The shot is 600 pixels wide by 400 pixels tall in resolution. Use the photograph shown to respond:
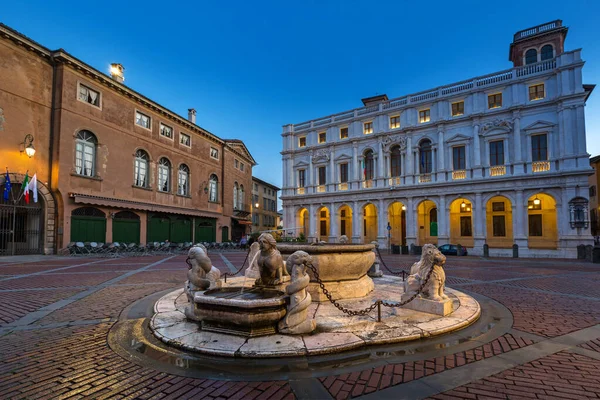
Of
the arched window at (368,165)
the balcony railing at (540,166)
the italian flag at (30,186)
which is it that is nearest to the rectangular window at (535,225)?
the balcony railing at (540,166)

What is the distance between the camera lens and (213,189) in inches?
1313

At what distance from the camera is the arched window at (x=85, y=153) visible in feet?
64.3

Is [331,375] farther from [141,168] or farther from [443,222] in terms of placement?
[443,222]

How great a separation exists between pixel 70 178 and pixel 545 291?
944 inches

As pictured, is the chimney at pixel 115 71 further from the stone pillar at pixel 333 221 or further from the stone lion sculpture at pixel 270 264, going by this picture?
the stone lion sculpture at pixel 270 264

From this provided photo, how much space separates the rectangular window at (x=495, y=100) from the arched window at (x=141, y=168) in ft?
97.1

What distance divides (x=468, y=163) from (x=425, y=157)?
381 cm

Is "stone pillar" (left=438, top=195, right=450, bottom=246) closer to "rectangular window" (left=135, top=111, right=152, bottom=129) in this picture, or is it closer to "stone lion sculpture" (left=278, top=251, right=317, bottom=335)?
"stone lion sculpture" (left=278, top=251, right=317, bottom=335)

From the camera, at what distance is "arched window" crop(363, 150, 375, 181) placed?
31958 mm

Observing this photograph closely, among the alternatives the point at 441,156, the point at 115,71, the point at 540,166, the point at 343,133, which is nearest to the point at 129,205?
the point at 115,71

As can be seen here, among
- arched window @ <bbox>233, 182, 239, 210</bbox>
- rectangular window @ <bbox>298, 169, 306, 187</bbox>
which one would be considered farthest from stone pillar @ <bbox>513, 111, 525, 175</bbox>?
arched window @ <bbox>233, 182, 239, 210</bbox>

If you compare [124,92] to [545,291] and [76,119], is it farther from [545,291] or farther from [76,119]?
[545,291]

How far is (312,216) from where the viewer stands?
3466 cm

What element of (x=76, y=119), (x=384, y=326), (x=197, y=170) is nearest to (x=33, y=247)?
(x=76, y=119)
